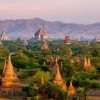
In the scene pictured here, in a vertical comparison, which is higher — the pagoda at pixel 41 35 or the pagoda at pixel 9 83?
the pagoda at pixel 41 35

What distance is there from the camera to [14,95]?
120ft

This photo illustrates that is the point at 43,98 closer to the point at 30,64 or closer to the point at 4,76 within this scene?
the point at 4,76

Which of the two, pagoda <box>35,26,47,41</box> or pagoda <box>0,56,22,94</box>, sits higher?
pagoda <box>35,26,47,41</box>

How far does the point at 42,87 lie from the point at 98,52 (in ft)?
141

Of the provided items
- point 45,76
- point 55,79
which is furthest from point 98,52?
point 55,79

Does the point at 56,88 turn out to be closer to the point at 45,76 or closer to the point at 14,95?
the point at 14,95

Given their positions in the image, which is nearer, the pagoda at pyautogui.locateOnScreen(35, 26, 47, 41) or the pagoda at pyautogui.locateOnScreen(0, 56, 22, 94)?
the pagoda at pyautogui.locateOnScreen(0, 56, 22, 94)

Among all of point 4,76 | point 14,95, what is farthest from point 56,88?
point 4,76

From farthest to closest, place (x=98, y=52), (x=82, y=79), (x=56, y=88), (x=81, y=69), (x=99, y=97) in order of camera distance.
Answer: (x=98, y=52) < (x=81, y=69) < (x=82, y=79) < (x=99, y=97) < (x=56, y=88)

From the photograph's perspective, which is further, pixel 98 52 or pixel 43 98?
pixel 98 52

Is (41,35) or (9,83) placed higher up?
(41,35)

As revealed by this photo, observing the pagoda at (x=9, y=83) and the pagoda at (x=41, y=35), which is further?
the pagoda at (x=41, y=35)

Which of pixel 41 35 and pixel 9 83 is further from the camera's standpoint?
pixel 41 35

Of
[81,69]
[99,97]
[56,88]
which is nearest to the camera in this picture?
[56,88]
